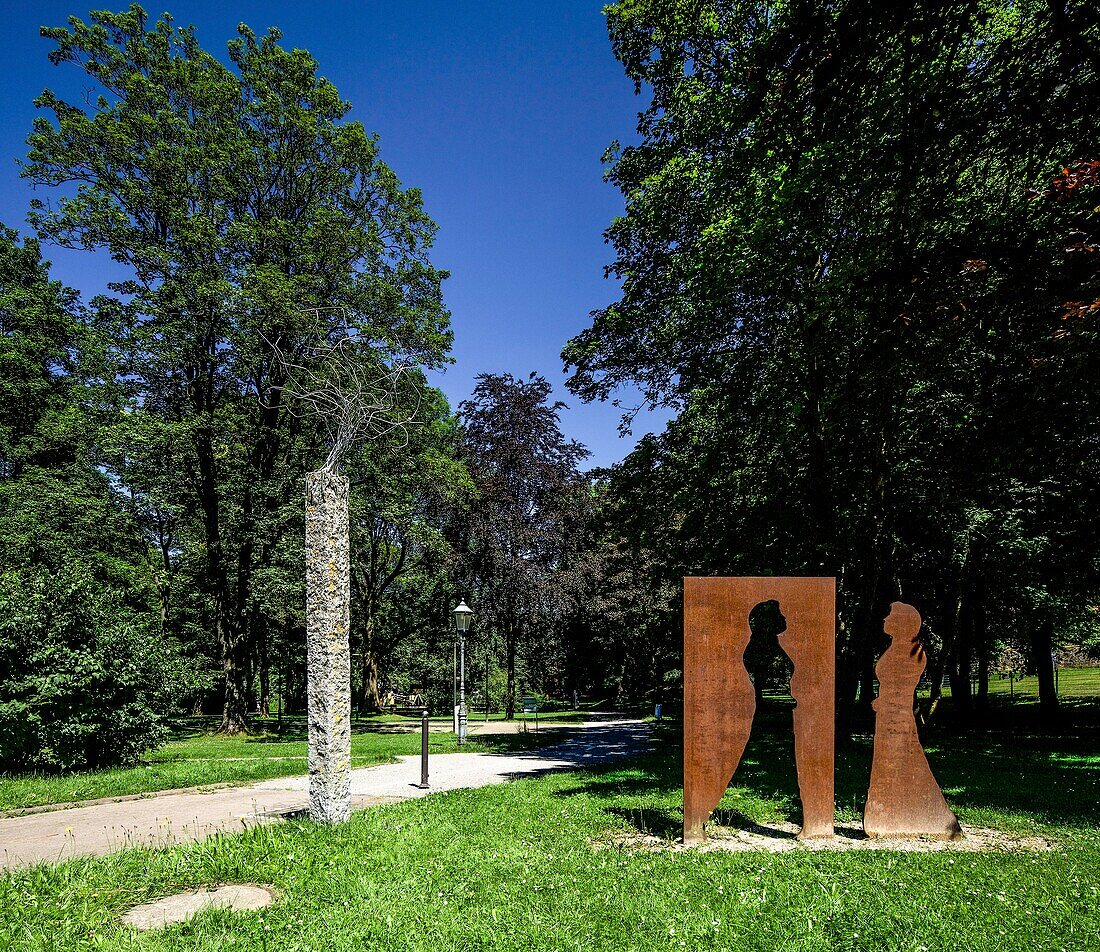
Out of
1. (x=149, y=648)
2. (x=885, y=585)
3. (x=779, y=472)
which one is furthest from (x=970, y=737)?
(x=149, y=648)

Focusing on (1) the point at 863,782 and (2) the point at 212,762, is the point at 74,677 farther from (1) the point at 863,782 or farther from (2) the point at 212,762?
(1) the point at 863,782

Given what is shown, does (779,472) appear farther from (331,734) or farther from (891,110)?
(331,734)

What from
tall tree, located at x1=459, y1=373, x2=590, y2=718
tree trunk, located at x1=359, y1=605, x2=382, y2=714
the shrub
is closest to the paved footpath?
the shrub

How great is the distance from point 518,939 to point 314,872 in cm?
221

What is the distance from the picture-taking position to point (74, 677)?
11367 mm

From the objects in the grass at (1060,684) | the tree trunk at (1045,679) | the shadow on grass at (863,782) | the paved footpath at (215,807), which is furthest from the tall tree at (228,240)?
the grass at (1060,684)

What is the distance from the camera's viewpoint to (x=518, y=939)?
428cm

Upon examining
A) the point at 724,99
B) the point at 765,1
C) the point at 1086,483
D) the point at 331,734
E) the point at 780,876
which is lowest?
the point at 780,876

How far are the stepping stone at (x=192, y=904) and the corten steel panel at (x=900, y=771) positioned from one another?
6027 mm

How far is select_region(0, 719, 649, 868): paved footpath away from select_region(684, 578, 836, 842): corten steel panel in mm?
4571

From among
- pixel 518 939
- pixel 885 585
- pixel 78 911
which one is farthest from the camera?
pixel 885 585

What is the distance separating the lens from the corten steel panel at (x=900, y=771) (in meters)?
7.04

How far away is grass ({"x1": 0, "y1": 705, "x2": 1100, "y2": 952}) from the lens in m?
4.30

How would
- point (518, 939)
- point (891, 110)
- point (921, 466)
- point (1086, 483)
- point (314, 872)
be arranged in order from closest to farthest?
1. point (518, 939)
2. point (314, 872)
3. point (891, 110)
4. point (1086, 483)
5. point (921, 466)
